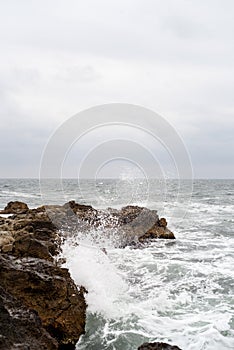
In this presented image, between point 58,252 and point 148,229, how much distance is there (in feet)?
21.1

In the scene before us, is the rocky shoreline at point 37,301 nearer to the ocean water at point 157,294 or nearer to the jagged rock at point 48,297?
the jagged rock at point 48,297

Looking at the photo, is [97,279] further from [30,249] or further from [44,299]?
[44,299]

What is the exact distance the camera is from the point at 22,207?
17.8 meters

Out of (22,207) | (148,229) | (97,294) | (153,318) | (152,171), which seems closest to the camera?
(153,318)

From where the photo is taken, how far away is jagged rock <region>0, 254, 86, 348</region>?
5137 millimetres

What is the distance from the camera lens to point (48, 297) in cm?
525

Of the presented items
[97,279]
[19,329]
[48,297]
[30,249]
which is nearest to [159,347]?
[19,329]

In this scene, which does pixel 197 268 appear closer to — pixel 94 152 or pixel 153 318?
pixel 153 318

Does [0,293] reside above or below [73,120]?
below

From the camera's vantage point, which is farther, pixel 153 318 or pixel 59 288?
pixel 153 318

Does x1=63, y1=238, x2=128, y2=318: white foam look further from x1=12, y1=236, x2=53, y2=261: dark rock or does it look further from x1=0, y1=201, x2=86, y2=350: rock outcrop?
x1=0, y1=201, x2=86, y2=350: rock outcrop

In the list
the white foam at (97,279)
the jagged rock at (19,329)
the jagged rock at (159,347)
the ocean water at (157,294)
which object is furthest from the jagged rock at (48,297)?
the jagged rock at (159,347)

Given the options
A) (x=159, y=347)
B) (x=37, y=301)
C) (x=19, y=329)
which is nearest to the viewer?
(x=19, y=329)

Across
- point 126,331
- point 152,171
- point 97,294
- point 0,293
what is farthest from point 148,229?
point 0,293
